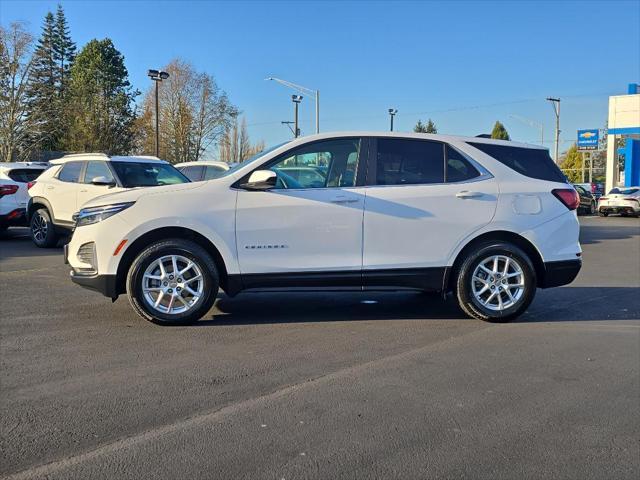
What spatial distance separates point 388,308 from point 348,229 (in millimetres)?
1425

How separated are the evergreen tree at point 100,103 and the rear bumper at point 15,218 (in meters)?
40.4

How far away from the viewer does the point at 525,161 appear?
21.3ft

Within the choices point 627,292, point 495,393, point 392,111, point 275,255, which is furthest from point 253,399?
point 392,111

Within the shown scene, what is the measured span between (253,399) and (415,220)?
2741 mm

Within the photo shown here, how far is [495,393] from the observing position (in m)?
4.26

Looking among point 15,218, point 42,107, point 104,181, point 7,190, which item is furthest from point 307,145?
point 42,107

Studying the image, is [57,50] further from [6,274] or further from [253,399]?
[253,399]

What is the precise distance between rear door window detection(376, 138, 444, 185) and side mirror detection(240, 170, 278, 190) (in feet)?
3.51

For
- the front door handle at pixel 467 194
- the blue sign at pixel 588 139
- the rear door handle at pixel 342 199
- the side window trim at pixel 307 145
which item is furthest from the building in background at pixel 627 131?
the rear door handle at pixel 342 199

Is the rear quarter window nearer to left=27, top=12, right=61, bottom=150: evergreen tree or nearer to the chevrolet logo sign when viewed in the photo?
left=27, top=12, right=61, bottom=150: evergreen tree

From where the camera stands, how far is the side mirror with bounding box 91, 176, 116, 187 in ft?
35.2

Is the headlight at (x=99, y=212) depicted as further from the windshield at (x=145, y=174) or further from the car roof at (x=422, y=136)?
the windshield at (x=145, y=174)

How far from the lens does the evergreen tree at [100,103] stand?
51500mm

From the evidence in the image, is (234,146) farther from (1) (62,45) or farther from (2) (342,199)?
(2) (342,199)
